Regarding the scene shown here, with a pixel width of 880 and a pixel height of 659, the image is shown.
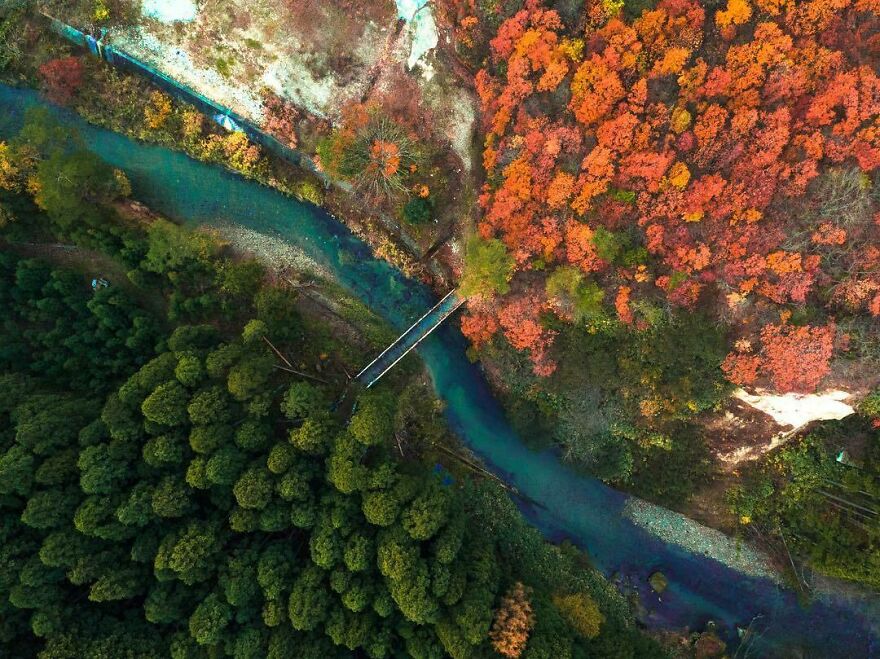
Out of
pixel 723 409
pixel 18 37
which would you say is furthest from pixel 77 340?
pixel 723 409

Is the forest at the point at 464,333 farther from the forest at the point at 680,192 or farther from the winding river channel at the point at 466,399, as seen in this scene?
the winding river channel at the point at 466,399

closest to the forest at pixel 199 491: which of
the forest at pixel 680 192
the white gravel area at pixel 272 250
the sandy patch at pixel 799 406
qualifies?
the white gravel area at pixel 272 250

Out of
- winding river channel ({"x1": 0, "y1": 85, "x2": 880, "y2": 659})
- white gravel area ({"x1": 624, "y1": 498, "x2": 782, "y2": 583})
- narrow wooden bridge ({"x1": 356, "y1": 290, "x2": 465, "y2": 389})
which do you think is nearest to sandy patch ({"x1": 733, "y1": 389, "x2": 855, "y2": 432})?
white gravel area ({"x1": 624, "y1": 498, "x2": 782, "y2": 583})

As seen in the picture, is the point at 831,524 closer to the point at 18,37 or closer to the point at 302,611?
the point at 302,611

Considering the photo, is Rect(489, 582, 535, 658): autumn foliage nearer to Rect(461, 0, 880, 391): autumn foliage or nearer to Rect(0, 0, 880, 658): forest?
Rect(0, 0, 880, 658): forest

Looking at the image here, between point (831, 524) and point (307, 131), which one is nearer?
point (831, 524)

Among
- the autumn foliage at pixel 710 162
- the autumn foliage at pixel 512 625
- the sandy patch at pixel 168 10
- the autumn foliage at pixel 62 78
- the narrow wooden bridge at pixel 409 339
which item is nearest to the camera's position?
the autumn foliage at pixel 710 162
